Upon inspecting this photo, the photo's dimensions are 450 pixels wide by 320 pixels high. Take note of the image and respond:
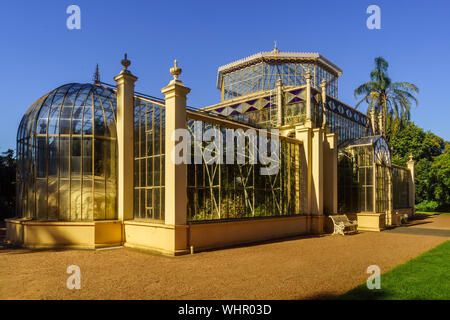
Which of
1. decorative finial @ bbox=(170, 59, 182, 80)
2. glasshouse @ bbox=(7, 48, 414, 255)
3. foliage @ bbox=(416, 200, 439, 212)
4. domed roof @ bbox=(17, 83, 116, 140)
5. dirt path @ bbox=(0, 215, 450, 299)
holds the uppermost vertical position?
decorative finial @ bbox=(170, 59, 182, 80)

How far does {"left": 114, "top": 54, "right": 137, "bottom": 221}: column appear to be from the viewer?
1182 cm

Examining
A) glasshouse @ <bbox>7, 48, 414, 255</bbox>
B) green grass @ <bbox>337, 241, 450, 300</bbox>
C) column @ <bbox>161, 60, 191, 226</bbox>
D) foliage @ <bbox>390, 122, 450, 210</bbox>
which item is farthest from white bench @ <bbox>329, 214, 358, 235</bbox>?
foliage @ <bbox>390, 122, 450, 210</bbox>

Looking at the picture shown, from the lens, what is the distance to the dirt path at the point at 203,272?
6.10 metres

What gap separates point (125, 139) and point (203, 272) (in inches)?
257

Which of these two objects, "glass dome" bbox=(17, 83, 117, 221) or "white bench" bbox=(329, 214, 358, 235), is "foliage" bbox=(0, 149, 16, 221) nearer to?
"glass dome" bbox=(17, 83, 117, 221)

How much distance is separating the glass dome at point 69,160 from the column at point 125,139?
1.21 ft

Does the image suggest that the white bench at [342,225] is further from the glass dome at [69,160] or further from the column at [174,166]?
the glass dome at [69,160]

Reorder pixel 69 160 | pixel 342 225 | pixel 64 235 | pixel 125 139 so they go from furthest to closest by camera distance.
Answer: pixel 342 225 → pixel 125 139 → pixel 69 160 → pixel 64 235

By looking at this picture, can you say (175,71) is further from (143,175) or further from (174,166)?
(143,175)

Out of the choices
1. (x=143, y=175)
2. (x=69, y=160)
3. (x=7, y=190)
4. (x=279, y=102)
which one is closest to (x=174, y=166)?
(x=143, y=175)

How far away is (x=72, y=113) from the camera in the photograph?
39.2ft

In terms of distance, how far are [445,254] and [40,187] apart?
14.2 m

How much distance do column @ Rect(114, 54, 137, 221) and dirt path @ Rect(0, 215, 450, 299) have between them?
184cm

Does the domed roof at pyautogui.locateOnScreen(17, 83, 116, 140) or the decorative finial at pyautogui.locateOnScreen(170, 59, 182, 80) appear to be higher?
the decorative finial at pyautogui.locateOnScreen(170, 59, 182, 80)
